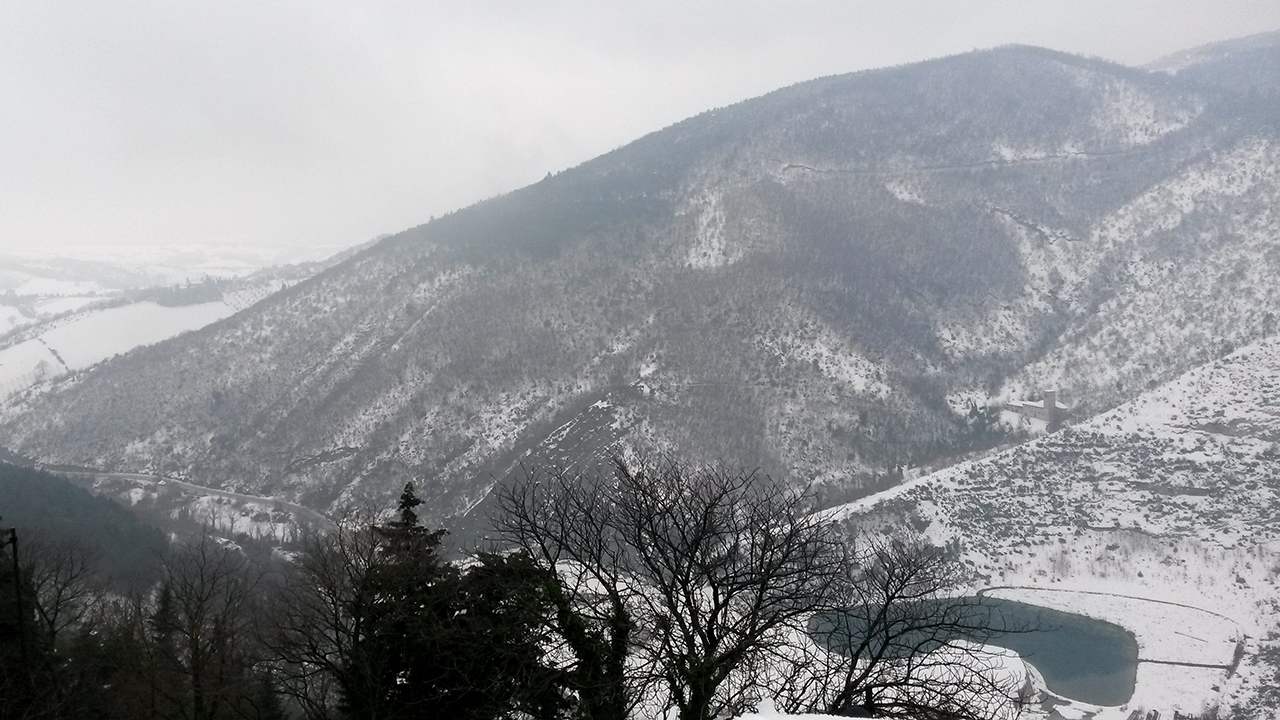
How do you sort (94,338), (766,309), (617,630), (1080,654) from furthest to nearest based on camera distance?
(94,338) → (766,309) → (1080,654) → (617,630)

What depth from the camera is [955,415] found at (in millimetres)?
81312

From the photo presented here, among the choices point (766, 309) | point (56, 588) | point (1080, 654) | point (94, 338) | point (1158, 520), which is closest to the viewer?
point (56, 588)

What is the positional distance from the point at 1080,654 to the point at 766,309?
59.5m

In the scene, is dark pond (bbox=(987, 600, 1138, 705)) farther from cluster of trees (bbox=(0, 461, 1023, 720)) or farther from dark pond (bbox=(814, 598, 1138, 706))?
cluster of trees (bbox=(0, 461, 1023, 720))

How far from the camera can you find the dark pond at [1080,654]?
3881cm

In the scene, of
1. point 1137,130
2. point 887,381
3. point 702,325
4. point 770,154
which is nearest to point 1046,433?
point 887,381

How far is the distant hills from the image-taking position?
258ft

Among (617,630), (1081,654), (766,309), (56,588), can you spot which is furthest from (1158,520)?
(56,588)

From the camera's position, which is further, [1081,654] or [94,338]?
[94,338]

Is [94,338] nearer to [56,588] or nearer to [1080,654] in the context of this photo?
[56,588]

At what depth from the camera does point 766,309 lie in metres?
96.9

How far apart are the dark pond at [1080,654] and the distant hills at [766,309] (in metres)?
22.5

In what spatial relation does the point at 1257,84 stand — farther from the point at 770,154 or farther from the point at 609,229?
the point at 609,229

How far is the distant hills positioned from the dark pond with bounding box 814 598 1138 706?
885 inches
